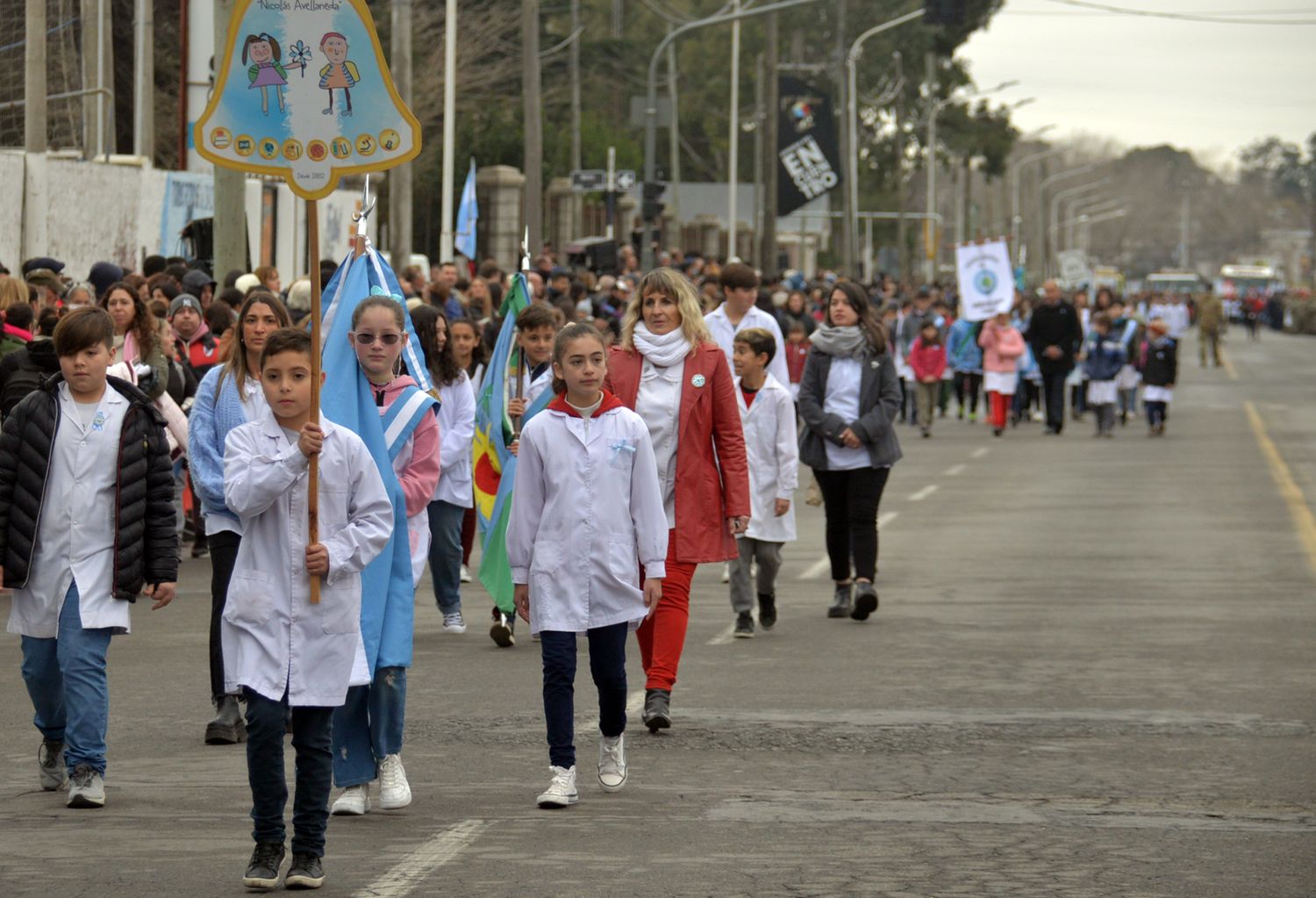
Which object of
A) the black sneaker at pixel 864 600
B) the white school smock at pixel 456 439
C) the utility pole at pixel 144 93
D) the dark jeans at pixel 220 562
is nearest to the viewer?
the dark jeans at pixel 220 562

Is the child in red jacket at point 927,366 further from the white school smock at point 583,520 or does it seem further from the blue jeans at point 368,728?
the blue jeans at point 368,728

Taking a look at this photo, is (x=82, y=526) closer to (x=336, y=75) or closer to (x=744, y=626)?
(x=336, y=75)

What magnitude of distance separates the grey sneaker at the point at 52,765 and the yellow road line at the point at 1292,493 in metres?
9.46

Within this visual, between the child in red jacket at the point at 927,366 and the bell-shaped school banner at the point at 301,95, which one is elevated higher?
the bell-shaped school banner at the point at 301,95

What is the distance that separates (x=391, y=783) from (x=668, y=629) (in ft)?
5.94

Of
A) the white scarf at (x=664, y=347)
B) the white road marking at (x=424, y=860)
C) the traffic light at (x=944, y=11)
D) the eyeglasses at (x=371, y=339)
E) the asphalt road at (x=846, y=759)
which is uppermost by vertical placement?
the traffic light at (x=944, y=11)

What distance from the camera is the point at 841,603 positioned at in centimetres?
1284

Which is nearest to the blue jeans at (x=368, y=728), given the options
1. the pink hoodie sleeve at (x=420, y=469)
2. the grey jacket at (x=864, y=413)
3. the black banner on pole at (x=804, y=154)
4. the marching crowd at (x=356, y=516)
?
the marching crowd at (x=356, y=516)

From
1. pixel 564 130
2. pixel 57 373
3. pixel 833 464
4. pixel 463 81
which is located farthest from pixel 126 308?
pixel 564 130

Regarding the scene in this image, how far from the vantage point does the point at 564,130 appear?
59094 mm

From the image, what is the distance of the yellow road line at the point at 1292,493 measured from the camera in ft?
55.9

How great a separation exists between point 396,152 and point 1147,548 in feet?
33.2

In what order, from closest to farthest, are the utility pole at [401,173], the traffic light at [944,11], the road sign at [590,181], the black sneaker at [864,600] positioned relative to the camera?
the black sneaker at [864,600], the utility pole at [401,173], the traffic light at [944,11], the road sign at [590,181]

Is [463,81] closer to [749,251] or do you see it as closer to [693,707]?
[749,251]
